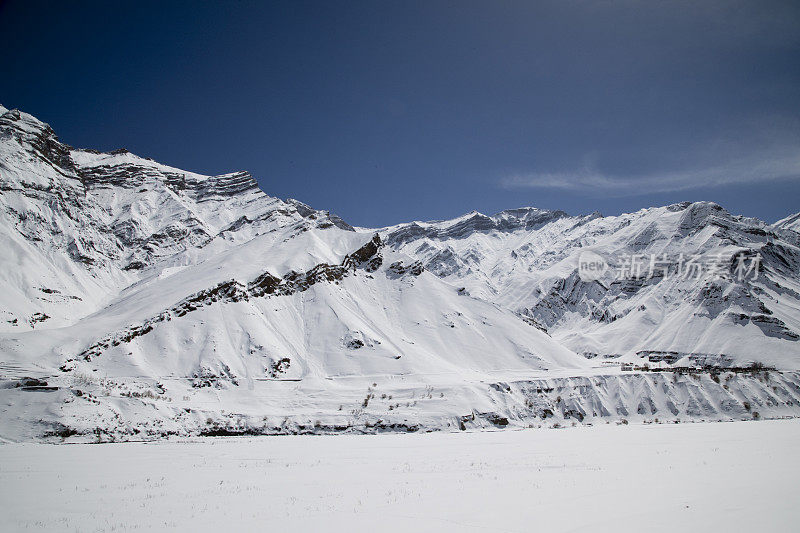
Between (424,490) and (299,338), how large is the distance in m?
73.8

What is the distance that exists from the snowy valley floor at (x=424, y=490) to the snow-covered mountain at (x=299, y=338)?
29.8 meters

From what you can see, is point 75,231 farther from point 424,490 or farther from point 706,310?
point 706,310

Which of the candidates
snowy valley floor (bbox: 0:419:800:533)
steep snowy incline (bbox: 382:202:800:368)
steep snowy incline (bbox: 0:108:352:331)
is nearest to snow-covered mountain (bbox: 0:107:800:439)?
steep snowy incline (bbox: 0:108:352:331)

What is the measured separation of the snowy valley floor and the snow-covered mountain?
2982 centimetres

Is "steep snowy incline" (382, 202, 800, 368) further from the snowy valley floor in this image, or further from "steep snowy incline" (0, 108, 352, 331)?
the snowy valley floor

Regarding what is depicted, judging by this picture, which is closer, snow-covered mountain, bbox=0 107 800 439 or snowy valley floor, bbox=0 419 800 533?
snowy valley floor, bbox=0 419 800 533

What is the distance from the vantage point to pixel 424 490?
18375 mm

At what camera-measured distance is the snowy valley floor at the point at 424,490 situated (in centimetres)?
1335

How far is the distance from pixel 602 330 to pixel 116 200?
20647 cm

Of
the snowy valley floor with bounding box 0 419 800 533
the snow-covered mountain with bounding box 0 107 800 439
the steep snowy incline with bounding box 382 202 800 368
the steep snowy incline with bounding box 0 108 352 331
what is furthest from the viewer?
the steep snowy incline with bounding box 382 202 800 368

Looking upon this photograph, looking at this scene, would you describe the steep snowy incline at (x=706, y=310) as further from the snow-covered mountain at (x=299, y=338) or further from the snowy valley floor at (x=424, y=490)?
the snowy valley floor at (x=424, y=490)

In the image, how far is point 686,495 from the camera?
15.3 metres

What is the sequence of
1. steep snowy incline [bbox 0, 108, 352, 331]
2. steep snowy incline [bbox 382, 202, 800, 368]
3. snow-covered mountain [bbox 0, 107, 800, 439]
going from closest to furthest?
snow-covered mountain [bbox 0, 107, 800, 439] < steep snowy incline [bbox 0, 108, 352, 331] < steep snowy incline [bbox 382, 202, 800, 368]

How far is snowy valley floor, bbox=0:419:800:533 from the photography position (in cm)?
1335
